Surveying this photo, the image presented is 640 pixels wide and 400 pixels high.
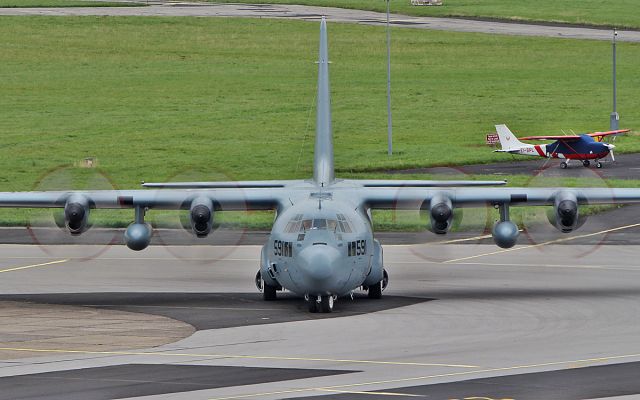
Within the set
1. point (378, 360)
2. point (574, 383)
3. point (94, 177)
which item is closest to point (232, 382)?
point (378, 360)

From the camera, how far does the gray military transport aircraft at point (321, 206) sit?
3756 centimetres

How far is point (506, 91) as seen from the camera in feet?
396

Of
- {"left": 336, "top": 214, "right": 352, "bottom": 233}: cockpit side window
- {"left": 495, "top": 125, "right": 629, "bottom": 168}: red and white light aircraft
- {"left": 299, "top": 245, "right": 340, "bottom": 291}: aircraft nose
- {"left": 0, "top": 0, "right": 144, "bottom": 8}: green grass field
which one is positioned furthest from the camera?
{"left": 0, "top": 0, "right": 144, "bottom": 8}: green grass field

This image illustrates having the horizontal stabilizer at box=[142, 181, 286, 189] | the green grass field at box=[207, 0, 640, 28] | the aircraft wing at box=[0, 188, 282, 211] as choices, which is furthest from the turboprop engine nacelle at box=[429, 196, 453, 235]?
the green grass field at box=[207, 0, 640, 28]

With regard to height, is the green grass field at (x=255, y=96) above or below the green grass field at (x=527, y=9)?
below

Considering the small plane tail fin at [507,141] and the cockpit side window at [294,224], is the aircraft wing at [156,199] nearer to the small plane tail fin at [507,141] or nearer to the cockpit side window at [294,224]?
the cockpit side window at [294,224]

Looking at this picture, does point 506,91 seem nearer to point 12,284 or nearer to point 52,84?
point 52,84

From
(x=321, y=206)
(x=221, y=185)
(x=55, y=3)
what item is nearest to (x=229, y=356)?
(x=321, y=206)

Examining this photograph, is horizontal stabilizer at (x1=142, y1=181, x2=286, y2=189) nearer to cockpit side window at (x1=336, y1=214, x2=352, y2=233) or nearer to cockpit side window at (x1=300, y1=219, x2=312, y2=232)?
cockpit side window at (x1=300, y1=219, x2=312, y2=232)

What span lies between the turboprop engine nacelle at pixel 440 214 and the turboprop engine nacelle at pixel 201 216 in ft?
21.6

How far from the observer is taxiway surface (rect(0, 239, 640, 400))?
29.2 m

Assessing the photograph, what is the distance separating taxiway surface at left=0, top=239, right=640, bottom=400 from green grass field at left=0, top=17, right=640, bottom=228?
23.0m

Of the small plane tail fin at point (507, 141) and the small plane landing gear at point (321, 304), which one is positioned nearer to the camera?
the small plane landing gear at point (321, 304)

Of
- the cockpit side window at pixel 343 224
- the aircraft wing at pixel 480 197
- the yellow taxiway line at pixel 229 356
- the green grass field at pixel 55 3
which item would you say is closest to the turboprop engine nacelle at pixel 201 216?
the cockpit side window at pixel 343 224
